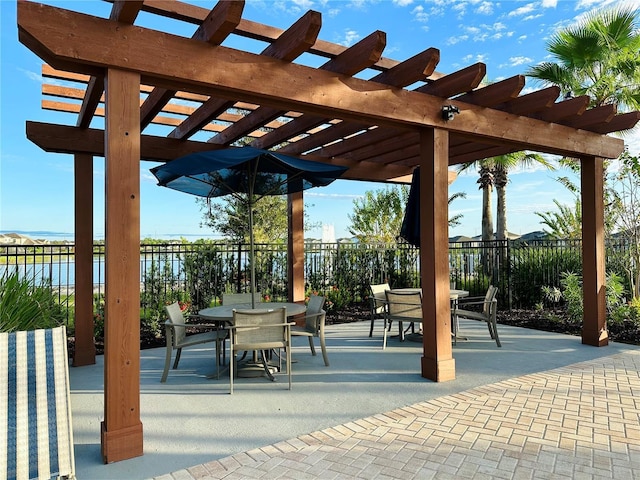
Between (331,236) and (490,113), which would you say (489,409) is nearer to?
(490,113)

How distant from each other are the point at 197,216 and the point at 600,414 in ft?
41.6

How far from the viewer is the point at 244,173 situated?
16.3 ft

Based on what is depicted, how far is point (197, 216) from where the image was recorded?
14.3 metres

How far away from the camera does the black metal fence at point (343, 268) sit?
7.72 meters

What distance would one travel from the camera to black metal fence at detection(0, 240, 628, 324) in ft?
25.3

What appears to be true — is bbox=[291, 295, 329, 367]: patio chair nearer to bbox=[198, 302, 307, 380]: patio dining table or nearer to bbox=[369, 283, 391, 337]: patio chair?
bbox=[198, 302, 307, 380]: patio dining table

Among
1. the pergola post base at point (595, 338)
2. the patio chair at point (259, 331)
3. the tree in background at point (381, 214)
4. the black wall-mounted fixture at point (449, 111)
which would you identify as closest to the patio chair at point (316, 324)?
the patio chair at point (259, 331)

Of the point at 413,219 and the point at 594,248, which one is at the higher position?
the point at 413,219

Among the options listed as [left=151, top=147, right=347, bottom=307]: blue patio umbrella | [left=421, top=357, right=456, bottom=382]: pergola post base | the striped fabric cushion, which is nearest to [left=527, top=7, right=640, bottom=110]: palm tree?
[left=151, top=147, right=347, bottom=307]: blue patio umbrella

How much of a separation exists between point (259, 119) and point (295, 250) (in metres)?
2.72

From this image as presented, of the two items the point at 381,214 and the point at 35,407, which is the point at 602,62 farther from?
the point at 35,407

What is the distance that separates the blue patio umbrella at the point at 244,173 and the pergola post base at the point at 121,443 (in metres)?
2.05

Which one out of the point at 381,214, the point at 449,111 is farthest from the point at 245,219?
the point at 449,111

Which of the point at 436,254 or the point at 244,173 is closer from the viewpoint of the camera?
the point at 436,254
